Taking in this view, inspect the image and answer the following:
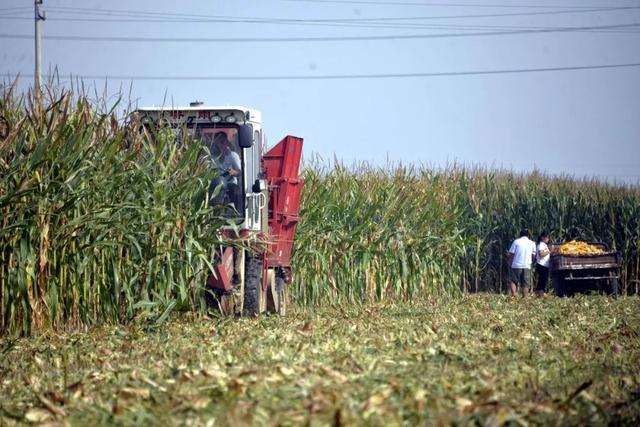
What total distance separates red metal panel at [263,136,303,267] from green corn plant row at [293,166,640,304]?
3002 millimetres

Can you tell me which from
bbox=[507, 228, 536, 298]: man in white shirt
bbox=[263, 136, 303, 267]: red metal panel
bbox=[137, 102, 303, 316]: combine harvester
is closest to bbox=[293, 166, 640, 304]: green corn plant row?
bbox=[507, 228, 536, 298]: man in white shirt

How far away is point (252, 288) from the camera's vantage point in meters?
14.5

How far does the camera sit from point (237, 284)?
1445cm

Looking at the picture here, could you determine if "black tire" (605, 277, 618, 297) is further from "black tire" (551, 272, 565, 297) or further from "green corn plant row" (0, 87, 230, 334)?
"green corn plant row" (0, 87, 230, 334)

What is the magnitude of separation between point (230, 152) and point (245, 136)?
1.01 metres

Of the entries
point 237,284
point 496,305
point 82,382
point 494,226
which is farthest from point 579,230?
point 82,382

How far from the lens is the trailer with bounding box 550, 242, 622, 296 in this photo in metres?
24.4

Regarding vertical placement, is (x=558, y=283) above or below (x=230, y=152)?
below

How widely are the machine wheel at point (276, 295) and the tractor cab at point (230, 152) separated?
132cm

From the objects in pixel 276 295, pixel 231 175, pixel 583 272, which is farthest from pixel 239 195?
pixel 583 272

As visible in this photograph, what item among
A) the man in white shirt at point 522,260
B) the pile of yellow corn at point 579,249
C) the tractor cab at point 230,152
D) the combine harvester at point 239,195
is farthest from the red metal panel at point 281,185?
the pile of yellow corn at point 579,249

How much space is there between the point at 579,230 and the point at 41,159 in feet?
63.1

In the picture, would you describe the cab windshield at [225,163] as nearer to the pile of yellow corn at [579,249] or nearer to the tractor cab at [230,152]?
the tractor cab at [230,152]

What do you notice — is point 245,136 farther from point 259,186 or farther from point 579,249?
point 579,249
